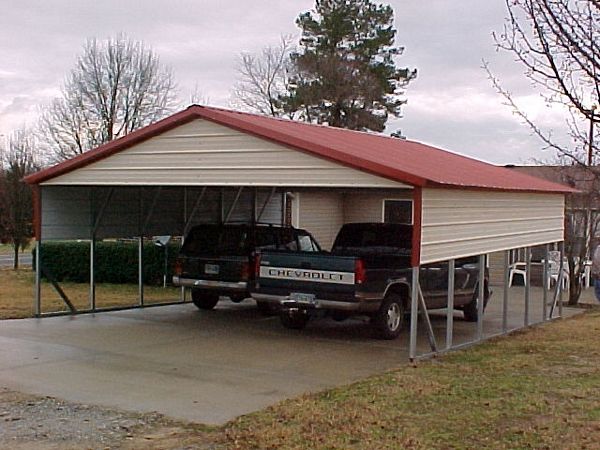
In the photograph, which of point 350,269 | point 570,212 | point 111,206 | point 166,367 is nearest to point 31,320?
point 111,206

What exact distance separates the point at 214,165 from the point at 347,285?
2579mm

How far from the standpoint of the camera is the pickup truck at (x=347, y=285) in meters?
12.6

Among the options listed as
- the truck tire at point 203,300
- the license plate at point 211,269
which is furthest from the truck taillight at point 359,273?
the truck tire at point 203,300

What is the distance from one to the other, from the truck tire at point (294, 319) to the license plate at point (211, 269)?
4.74 feet

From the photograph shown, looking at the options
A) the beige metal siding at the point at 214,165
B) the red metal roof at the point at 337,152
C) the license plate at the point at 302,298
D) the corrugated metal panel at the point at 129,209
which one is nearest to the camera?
the red metal roof at the point at 337,152

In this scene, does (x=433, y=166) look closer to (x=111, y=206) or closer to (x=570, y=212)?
(x=111, y=206)

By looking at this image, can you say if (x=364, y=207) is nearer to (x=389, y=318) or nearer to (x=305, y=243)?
(x=305, y=243)

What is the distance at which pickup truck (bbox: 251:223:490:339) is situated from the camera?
1259 cm

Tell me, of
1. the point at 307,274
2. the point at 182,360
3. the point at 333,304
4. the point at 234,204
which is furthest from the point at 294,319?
the point at 234,204

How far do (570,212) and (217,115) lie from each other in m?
14.5

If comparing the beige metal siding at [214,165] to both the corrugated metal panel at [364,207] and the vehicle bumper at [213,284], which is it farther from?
the corrugated metal panel at [364,207]

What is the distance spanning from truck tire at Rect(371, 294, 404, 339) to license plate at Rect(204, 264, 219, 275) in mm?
3032

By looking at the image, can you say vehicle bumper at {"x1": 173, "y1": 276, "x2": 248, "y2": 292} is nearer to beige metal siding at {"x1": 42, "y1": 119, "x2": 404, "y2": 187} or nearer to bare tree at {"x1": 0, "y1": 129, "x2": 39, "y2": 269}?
beige metal siding at {"x1": 42, "y1": 119, "x2": 404, "y2": 187}

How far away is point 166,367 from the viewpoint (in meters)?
10.8
